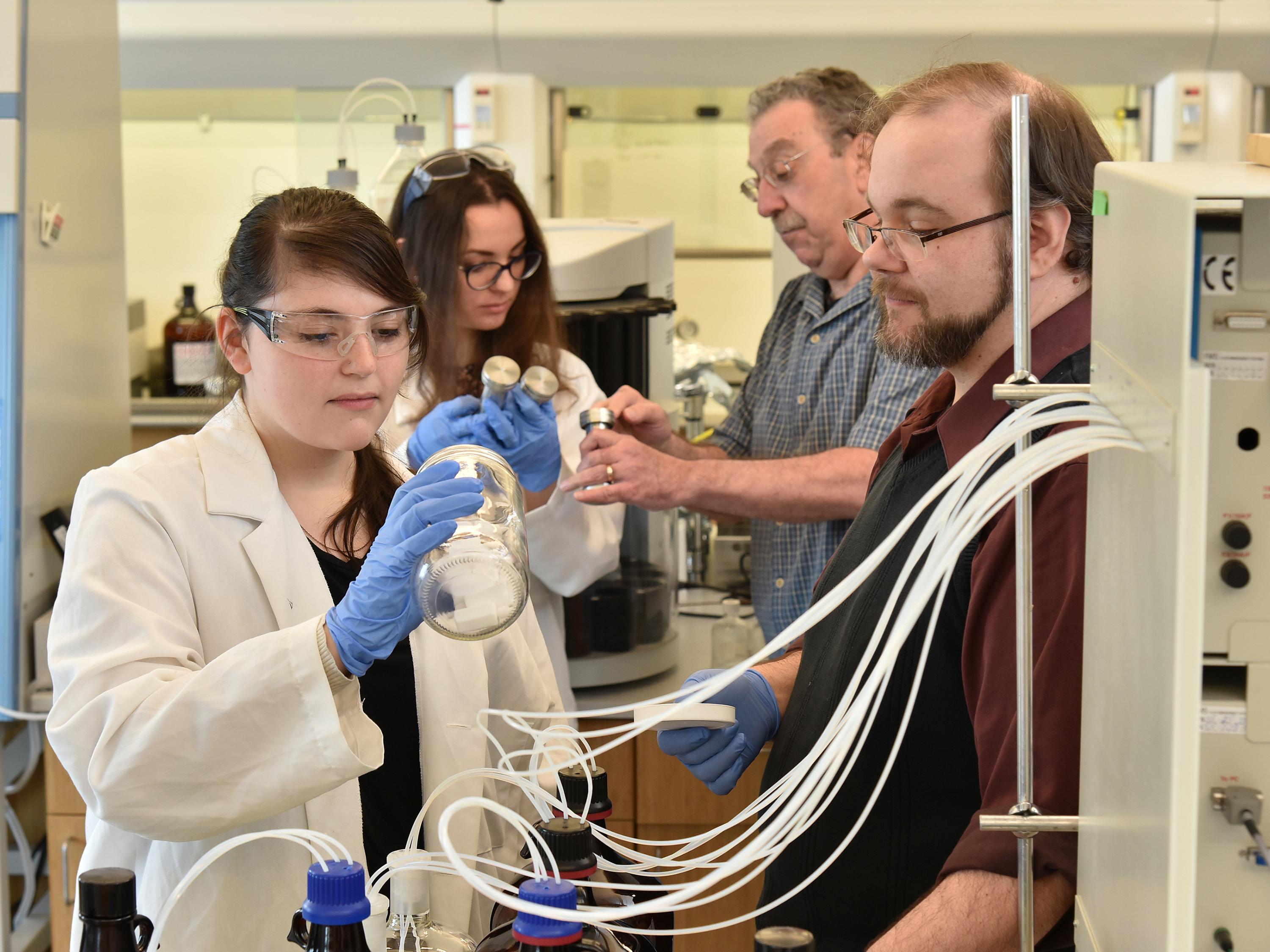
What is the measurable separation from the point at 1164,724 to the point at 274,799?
0.75m

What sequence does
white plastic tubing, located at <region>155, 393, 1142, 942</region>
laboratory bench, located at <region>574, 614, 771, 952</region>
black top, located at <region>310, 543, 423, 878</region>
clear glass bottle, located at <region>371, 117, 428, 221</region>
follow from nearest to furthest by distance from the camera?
1. white plastic tubing, located at <region>155, 393, 1142, 942</region>
2. black top, located at <region>310, 543, 423, 878</region>
3. laboratory bench, located at <region>574, 614, 771, 952</region>
4. clear glass bottle, located at <region>371, 117, 428, 221</region>

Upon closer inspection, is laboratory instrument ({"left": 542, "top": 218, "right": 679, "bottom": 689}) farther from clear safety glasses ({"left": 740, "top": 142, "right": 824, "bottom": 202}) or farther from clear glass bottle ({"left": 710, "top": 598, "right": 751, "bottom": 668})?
clear safety glasses ({"left": 740, "top": 142, "right": 824, "bottom": 202})

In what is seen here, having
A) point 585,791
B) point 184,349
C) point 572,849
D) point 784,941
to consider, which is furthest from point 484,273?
point 184,349

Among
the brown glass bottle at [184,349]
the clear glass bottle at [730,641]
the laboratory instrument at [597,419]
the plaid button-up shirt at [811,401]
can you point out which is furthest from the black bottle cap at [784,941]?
the brown glass bottle at [184,349]

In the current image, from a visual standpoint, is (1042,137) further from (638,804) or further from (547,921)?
(638,804)

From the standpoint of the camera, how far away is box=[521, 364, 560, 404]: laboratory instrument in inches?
66.0

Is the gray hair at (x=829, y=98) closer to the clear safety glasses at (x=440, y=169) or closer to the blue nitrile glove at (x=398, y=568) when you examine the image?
the clear safety glasses at (x=440, y=169)

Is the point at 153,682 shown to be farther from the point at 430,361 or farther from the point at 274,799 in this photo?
the point at 430,361

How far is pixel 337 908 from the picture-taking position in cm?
67

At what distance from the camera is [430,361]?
1995mm

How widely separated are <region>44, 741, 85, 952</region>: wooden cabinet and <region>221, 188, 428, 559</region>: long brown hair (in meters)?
1.21

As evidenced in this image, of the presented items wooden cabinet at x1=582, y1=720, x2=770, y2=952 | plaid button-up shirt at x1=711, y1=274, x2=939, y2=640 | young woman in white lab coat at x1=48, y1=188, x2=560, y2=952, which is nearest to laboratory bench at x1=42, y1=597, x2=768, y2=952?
→ wooden cabinet at x1=582, y1=720, x2=770, y2=952

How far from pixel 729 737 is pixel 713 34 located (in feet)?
7.34

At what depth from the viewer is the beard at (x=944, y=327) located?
1114 mm
